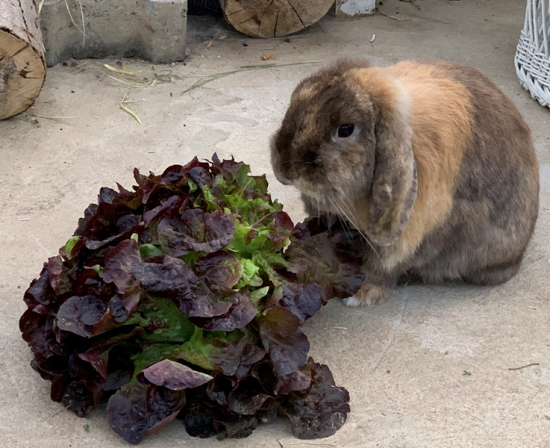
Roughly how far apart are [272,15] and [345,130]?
352 centimetres

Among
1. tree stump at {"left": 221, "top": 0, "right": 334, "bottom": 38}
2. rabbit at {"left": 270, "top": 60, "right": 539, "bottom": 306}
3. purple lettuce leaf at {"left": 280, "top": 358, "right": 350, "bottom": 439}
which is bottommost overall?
tree stump at {"left": 221, "top": 0, "right": 334, "bottom": 38}

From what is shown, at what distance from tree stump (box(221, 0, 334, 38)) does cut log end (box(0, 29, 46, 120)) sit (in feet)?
6.48

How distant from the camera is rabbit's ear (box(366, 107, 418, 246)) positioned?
292 centimetres

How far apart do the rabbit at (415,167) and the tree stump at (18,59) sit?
1.98m

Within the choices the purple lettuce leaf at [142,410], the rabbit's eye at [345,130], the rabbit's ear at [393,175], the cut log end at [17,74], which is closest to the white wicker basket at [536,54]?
the rabbit's ear at [393,175]

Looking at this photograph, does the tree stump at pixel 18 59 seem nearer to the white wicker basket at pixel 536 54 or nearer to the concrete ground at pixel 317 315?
the concrete ground at pixel 317 315

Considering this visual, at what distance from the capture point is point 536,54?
218 inches

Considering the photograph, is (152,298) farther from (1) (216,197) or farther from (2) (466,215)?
(2) (466,215)

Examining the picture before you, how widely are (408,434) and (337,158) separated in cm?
101

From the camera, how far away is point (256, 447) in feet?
8.64

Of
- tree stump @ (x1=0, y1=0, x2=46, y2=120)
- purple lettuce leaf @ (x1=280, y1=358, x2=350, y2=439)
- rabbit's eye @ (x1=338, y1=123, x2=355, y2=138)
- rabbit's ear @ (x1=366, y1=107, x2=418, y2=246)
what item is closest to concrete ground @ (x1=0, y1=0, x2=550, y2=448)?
purple lettuce leaf @ (x1=280, y1=358, x2=350, y2=439)

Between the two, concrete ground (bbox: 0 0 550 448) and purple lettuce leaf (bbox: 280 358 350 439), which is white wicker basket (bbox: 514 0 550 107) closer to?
concrete ground (bbox: 0 0 550 448)

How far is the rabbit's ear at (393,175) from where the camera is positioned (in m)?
2.92

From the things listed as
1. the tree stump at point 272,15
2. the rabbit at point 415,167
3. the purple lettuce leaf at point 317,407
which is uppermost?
the rabbit at point 415,167
